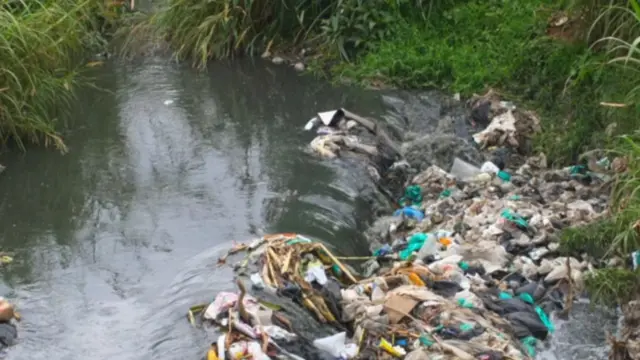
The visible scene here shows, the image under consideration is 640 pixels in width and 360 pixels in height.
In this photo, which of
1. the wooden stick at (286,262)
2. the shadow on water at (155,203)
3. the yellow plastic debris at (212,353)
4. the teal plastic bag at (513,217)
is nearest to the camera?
the yellow plastic debris at (212,353)

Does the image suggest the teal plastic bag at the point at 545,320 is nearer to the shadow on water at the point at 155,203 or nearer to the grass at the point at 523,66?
the shadow on water at the point at 155,203

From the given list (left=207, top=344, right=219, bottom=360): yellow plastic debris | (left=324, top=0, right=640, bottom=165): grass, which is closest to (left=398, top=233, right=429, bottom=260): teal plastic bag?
(left=324, top=0, right=640, bottom=165): grass

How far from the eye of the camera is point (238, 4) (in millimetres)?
A: 9711

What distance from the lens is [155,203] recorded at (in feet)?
21.4

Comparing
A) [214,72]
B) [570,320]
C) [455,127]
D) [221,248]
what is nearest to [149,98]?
[214,72]

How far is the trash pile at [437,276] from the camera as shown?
486 cm

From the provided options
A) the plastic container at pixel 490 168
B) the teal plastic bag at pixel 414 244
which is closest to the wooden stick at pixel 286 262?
the teal plastic bag at pixel 414 244

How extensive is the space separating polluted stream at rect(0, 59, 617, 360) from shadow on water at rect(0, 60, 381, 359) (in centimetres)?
1

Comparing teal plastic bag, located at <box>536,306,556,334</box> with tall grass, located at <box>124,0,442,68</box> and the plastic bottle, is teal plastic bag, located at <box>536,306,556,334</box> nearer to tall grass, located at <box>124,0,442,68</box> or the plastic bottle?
the plastic bottle

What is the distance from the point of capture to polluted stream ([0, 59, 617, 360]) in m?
5.09

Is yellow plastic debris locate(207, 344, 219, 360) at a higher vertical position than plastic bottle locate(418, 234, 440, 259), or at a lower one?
higher

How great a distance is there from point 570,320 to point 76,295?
2.70 m

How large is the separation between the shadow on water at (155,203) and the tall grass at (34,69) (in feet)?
0.70

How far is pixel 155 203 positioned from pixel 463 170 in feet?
7.54
